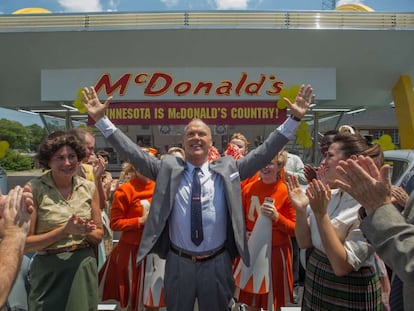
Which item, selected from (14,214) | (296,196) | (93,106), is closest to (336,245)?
(296,196)

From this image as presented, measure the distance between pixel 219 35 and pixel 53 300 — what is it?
10.3m

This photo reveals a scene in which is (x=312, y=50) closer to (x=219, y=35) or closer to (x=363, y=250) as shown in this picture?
(x=219, y=35)

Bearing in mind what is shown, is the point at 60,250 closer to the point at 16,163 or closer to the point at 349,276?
the point at 349,276

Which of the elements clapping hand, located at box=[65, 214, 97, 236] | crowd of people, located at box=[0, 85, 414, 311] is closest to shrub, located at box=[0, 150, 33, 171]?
crowd of people, located at box=[0, 85, 414, 311]

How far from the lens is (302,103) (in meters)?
2.67

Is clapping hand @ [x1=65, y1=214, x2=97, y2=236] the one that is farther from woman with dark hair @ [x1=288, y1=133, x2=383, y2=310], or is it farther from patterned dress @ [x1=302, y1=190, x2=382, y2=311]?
patterned dress @ [x1=302, y1=190, x2=382, y2=311]

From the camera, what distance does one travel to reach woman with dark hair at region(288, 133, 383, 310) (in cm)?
185

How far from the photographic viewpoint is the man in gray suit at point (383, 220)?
1.11 m

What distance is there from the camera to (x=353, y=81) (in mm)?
13195

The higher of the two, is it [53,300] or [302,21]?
[302,21]

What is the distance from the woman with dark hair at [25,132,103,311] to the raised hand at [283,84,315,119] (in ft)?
5.32

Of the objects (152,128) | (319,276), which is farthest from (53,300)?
(152,128)

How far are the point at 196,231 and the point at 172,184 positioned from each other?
36 centimetres

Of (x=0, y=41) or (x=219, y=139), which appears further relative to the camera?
(x=219, y=139)
